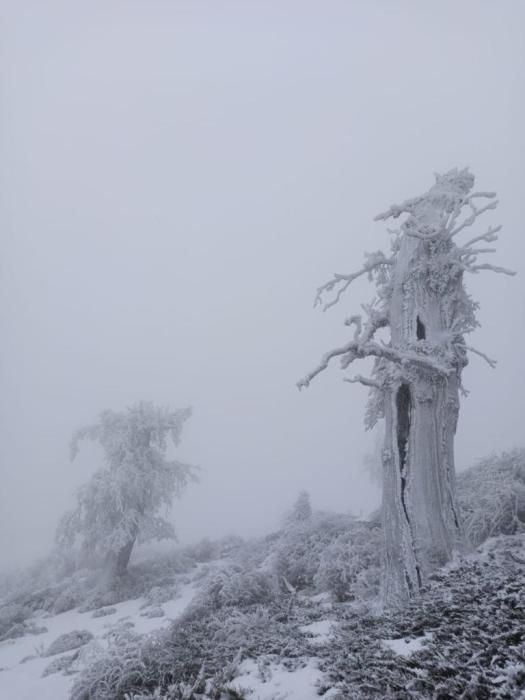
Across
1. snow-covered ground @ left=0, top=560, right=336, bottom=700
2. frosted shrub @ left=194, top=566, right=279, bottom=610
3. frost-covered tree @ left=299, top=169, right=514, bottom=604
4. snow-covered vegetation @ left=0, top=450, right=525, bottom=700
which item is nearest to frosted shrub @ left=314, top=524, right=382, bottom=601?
snow-covered vegetation @ left=0, top=450, right=525, bottom=700

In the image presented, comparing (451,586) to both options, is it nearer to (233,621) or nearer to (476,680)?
(476,680)

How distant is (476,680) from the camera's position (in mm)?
2646

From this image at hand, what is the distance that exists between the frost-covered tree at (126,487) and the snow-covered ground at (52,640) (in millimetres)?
2430

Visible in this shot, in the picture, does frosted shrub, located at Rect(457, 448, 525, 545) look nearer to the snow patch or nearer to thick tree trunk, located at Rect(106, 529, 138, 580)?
the snow patch

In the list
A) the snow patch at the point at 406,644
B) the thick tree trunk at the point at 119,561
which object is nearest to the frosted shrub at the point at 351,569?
the snow patch at the point at 406,644

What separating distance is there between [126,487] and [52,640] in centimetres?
544

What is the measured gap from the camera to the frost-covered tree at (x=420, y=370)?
21.8 ft

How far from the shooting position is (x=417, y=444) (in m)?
7.19

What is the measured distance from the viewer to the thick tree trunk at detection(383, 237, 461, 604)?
6.49 m

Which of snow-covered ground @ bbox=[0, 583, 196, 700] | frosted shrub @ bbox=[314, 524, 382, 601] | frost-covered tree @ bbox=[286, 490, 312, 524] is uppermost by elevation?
frosted shrub @ bbox=[314, 524, 382, 601]

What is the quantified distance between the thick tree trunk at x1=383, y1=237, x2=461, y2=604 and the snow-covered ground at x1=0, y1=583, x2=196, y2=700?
4.11m

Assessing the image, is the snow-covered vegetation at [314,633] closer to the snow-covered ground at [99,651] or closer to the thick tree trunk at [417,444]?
the snow-covered ground at [99,651]

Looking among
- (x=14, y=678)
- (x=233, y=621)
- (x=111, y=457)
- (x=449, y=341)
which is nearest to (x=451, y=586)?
(x=233, y=621)

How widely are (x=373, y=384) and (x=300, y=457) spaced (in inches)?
4088
